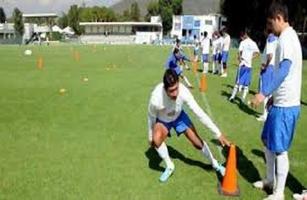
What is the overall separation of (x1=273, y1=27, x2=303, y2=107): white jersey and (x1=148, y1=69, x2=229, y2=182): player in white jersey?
1.04 meters

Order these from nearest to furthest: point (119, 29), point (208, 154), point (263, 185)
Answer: point (263, 185), point (208, 154), point (119, 29)

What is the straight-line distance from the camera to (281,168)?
611cm

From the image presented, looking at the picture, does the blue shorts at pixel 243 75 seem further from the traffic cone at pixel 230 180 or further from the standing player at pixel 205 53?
the standing player at pixel 205 53

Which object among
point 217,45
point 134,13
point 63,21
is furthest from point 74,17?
point 217,45

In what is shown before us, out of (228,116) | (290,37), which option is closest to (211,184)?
(290,37)

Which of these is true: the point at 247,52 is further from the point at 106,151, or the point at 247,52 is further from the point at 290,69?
the point at 290,69

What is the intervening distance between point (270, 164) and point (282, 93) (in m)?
1.09

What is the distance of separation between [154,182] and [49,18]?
452 feet

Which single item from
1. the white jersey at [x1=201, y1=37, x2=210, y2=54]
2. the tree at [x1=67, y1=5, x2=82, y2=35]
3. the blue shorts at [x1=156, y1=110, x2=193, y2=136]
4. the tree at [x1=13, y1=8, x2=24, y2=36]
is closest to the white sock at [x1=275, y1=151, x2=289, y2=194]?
the blue shorts at [x1=156, y1=110, x2=193, y2=136]

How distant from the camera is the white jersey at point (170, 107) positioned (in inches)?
265

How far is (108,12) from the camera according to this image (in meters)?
141

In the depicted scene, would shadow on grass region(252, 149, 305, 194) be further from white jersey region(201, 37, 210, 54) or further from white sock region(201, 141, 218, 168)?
white jersey region(201, 37, 210, 54)

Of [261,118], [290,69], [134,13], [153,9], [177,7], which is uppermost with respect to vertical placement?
[290,69]

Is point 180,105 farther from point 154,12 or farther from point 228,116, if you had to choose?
point 154,12
